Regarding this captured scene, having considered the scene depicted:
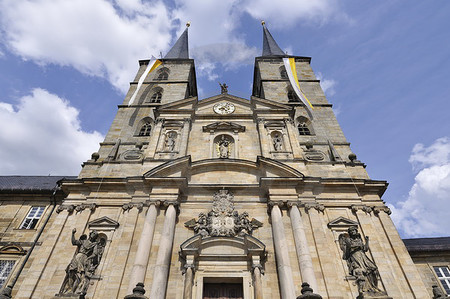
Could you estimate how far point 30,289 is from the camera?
1142 cm

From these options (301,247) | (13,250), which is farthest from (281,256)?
(13,250)

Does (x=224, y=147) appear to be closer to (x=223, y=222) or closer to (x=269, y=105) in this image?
(x=269, y=105)

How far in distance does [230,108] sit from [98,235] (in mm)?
11407

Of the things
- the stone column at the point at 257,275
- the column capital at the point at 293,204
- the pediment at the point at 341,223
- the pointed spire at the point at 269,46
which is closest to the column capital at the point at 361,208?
the pediment at the point at 341,223

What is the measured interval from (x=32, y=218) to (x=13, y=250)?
1.95m

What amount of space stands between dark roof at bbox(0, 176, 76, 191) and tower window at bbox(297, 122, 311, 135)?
51.0ft

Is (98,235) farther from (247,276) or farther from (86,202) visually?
(247,276)

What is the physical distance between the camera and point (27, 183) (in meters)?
17.9

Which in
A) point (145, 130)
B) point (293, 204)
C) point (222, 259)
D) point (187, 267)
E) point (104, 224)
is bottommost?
point (187, 267)

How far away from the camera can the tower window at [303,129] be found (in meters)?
20.3

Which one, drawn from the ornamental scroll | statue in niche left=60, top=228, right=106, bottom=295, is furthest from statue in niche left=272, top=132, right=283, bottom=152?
statue in niche left=60, top=228, right=106, bottom=295

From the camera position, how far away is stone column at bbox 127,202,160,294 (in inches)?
447

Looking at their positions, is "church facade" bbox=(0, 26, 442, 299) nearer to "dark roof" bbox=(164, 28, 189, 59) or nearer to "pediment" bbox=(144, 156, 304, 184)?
"pediment" bbox=(144, 156, 304, 184)

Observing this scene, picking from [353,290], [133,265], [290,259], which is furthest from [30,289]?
[353,290]
